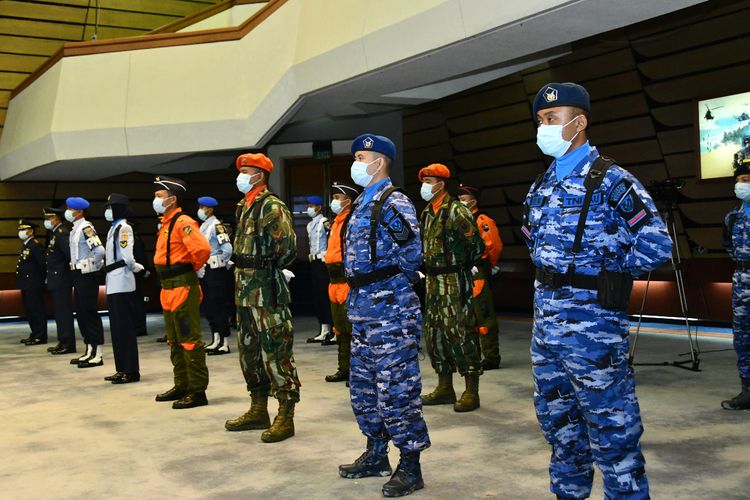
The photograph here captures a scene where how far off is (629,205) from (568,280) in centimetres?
32

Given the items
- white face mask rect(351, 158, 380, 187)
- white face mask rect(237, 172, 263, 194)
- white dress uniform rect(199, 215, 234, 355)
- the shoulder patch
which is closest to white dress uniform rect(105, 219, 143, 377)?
white dress uniform rect(199, 215, 234, 355)

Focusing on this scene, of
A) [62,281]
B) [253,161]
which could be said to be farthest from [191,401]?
[62,281]

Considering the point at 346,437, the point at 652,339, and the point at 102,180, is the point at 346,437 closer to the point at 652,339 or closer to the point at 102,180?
the point at 652,339

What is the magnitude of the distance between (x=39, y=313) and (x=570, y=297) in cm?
898

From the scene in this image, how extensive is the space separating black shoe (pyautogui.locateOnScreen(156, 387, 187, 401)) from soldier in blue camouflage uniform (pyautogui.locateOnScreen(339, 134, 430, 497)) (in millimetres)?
2399

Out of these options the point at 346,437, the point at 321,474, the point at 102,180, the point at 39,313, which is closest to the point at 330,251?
the point at 346,437

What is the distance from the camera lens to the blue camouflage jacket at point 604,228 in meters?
2.40

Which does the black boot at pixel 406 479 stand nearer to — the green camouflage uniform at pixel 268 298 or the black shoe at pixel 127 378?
the green camouflage uniform at pixel 268 298

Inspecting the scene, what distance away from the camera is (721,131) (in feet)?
26.6

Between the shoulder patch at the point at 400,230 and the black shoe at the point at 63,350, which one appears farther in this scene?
the black shoe at the point at 63,350

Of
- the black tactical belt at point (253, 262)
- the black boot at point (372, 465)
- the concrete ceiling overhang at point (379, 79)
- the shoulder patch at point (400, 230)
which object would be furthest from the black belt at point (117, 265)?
the shoulder patch at point (400, 230)

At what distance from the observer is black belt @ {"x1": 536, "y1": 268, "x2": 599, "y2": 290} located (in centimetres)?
244

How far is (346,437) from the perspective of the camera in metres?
4.30

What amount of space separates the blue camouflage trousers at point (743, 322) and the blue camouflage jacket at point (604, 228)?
265cm
